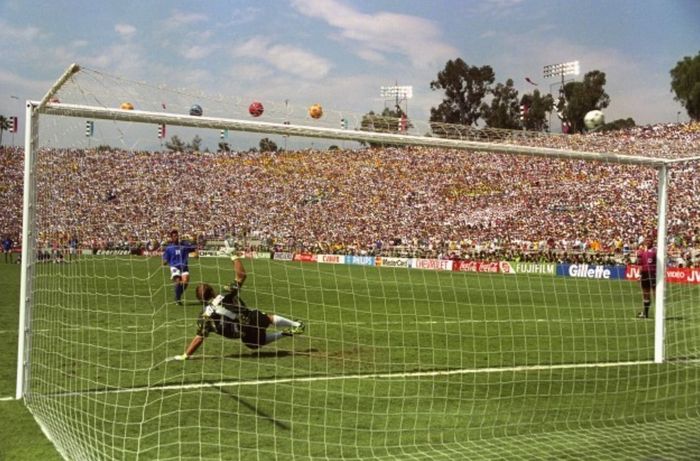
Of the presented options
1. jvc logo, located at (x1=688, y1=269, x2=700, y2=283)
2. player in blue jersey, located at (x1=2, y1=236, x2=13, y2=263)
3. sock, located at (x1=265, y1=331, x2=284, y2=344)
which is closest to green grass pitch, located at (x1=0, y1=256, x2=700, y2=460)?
sock, located at (x1=265, y1=331, x2=284, y2=344)

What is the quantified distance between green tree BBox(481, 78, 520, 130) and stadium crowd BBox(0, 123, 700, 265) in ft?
161

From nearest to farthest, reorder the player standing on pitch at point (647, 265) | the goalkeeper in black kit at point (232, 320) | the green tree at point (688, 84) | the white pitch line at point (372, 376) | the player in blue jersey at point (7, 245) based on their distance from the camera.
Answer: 1. the white pitch line at point (372, 376)
2. the goalkeeper in black kit at point (232, 320)
3. the player standing on pitch at point (647, 265)
4. the player in blue jersey at point (7, 245)
5. the green tree at point (688, 84)

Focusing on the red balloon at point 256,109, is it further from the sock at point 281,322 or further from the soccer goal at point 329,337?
the sock at point 281,322

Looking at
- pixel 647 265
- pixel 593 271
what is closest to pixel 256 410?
pixel 647 265

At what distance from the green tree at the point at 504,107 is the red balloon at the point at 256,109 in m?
72.9

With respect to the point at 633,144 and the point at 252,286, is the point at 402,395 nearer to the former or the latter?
the point at 633,144

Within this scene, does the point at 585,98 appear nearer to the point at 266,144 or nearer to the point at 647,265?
the point at 647,265

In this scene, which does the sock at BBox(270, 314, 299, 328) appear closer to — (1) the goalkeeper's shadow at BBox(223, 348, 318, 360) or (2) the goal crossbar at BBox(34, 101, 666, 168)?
(1) the goalkeeper's shadow at BBox(223, 348, 318, 360)

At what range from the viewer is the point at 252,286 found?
21.7 meters

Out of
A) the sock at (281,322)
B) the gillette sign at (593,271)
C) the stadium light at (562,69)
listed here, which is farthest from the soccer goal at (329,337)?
the stadium light at (562,69)

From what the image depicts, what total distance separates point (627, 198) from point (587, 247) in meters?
2.65

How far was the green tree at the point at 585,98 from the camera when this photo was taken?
72.8m

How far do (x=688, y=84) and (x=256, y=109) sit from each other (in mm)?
68139

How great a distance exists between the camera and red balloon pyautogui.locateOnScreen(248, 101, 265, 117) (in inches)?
288
